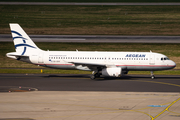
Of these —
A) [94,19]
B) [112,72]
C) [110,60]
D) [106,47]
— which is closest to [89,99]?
[112,72]

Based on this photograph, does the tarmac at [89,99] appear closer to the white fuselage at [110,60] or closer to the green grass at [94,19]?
the white fuselage at [110,60]

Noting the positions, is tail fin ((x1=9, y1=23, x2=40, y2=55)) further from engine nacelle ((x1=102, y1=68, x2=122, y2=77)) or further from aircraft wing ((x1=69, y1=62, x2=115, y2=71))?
engine nacelle ((x1=102, y1=68, x2=122, y2=77))

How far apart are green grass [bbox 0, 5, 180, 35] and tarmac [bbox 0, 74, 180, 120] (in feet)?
155

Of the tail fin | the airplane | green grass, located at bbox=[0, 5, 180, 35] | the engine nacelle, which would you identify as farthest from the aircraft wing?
green grass, located at bbox=[0, 5, 180, 35]

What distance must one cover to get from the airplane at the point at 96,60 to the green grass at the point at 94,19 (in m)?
40.7

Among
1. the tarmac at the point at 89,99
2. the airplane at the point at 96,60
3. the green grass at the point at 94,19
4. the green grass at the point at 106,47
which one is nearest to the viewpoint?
the tarmac at the point at 89,99

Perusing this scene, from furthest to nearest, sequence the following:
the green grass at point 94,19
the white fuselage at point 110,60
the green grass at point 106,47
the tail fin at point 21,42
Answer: the green grass at point 94,19 → the green grass at point 106,47 → the tail fin at point 21,42 → the white fuselage at point 110,60

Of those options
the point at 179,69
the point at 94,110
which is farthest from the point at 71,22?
the point at 94,110

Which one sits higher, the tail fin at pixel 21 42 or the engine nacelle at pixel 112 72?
the tail fin at pixel 21 42

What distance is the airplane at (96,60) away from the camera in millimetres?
45812

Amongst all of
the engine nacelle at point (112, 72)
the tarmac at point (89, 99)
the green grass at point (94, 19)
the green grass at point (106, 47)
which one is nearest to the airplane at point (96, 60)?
the engine nacelle at point (112, 72)

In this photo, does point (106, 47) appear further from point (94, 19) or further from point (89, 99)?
point (89, 99)

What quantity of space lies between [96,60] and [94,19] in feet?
186

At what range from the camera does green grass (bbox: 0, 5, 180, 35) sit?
89.8 m
